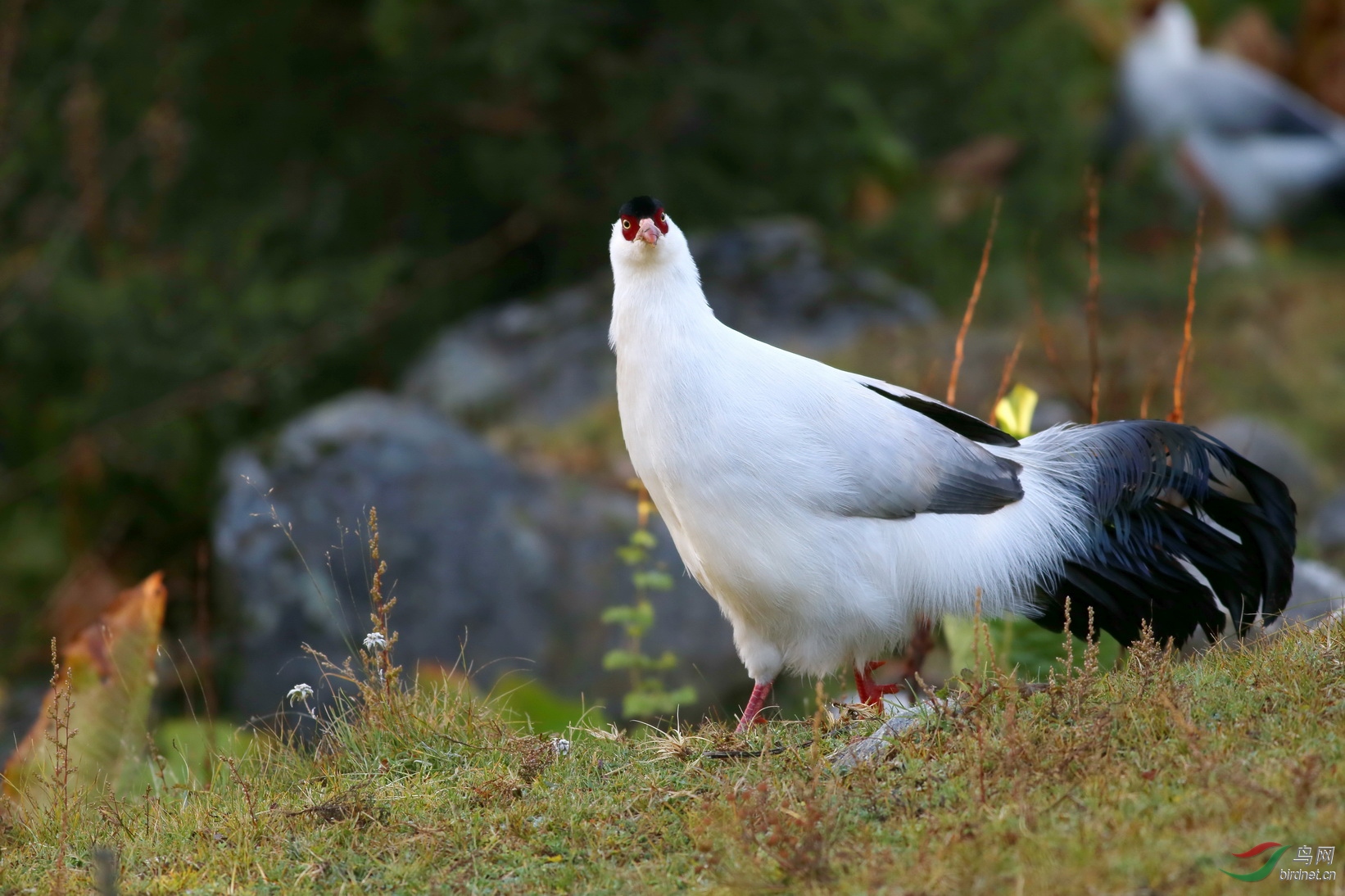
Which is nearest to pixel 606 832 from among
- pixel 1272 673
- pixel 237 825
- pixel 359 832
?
pixel 359 832

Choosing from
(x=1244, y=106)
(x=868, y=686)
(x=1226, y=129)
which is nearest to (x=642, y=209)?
(x=868, y=686)

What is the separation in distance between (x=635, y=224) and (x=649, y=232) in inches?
3.6

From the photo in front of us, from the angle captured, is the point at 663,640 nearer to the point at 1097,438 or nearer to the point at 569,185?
the point at 1097,438

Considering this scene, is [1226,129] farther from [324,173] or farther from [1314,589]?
[1314,589]

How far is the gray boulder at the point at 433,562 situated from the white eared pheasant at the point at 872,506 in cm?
290

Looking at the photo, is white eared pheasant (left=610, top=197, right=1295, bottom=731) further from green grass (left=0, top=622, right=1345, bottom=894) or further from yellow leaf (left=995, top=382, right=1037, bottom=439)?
yellow leaf (left=995, top=382, right=1037, bottom=439)

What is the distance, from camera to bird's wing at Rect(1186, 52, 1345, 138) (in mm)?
13188

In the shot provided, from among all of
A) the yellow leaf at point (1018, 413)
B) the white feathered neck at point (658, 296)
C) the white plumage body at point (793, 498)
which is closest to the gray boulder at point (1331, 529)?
the yellow leaf at point (1018, 413)

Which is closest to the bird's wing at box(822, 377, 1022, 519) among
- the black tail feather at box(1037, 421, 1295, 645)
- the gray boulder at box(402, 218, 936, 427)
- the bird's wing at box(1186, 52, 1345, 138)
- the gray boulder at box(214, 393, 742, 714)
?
the black tail feather at box(1037, 421, 1295, 645)

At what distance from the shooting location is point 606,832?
3.23m

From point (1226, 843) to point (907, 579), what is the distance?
1.67m

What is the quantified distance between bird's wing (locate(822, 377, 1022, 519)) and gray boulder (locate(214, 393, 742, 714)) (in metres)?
2.99

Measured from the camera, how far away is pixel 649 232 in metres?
4.18

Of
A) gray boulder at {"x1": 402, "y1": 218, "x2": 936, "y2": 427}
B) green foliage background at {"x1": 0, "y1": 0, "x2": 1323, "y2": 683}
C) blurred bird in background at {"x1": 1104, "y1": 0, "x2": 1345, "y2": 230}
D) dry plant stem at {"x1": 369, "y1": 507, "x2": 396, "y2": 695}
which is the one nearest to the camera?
dry plant stem at {"x1": 369, "y1": 507, "x2": 396, "y2": 695}
